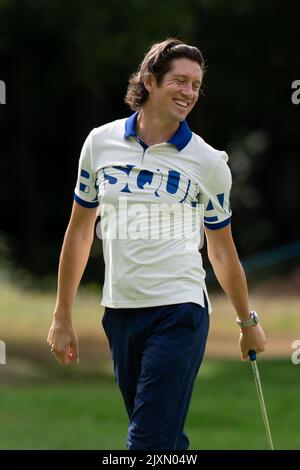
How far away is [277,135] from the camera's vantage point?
1184 inches

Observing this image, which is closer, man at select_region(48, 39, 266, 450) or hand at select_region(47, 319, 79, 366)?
man at select_region(48, 39, 266, 450)

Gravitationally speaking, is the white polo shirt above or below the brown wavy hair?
below

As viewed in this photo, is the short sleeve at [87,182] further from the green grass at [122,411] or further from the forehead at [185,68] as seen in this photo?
the green grass at [122,411]

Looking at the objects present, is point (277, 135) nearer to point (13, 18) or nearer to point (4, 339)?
point (13, 18)

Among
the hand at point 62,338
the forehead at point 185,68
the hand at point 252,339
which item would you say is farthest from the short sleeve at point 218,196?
the hand at point 62,338

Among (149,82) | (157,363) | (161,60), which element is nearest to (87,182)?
(149,82)

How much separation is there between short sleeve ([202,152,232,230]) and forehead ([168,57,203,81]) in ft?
1.13

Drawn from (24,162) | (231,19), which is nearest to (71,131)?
(24,162)

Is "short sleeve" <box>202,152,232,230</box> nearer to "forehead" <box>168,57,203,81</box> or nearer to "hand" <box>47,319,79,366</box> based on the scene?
"forehead" <box>168,57,203,81</box>

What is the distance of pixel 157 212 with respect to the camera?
195 inches

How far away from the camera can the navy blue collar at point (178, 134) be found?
5.02 meters

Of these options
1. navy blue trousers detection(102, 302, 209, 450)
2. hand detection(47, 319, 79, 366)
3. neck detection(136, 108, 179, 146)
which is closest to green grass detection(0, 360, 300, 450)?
hand detection(47, 319, 79, 366)

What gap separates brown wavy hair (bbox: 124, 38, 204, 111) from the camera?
5047 mm

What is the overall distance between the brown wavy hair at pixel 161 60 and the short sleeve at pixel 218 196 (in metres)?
0.42
